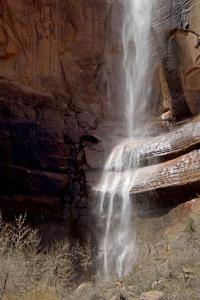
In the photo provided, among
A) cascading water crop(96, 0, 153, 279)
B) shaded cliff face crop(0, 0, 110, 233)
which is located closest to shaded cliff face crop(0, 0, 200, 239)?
shaded cliff face crop(0, 0, 110, 233)

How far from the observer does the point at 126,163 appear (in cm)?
1867

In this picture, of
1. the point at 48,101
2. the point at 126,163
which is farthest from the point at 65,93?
the point at 126,163

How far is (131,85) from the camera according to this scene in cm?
2442

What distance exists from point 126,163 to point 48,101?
4.77 meters

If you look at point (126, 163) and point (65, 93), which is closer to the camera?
point (126, 163)

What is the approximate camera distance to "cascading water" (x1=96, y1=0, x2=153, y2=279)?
16766 millimetres

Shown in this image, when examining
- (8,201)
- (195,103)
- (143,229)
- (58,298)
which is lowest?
(58,298)

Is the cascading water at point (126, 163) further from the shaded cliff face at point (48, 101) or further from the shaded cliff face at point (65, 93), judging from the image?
the shaded cliff face at point (48, 101)

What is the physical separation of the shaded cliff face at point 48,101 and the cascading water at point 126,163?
1278mm

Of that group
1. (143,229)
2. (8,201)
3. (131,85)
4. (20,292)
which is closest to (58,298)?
(20,292)

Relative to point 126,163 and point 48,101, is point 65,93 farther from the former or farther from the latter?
point 126,163

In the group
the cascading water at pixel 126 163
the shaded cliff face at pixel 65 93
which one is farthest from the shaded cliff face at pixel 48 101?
the cascading water at pixel 126 163

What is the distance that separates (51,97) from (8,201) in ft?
16.6

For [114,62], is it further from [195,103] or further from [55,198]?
[55,198]
